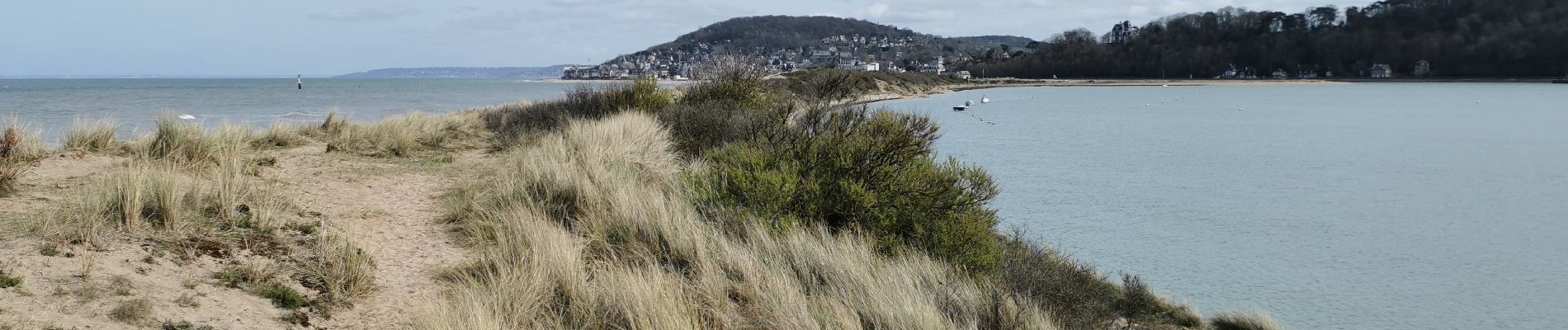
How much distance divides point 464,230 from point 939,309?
3.40 metres

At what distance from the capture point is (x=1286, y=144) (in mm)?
23703

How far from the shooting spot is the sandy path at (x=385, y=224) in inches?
189

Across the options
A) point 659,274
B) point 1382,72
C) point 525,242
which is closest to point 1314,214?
point 659,274

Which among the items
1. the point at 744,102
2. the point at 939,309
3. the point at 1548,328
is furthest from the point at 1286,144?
the point at 939,309

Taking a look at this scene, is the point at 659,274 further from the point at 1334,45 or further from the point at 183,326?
the point at 1334,45

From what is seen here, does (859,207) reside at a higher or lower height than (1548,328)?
higher

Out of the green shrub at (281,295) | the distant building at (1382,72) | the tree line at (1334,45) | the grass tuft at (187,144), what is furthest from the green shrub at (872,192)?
the distant building at (1382,72)

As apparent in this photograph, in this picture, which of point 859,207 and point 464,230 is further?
point 859,207

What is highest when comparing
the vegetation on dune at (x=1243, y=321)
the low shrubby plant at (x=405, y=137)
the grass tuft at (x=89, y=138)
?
the grass tuft at (x=89, y=138)

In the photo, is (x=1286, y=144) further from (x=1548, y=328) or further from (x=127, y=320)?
(x=127, y=320)

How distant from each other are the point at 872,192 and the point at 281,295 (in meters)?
4.40

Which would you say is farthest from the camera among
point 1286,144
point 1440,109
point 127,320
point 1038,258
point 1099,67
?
point 1099,67

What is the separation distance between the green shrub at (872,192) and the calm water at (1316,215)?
1995 mm

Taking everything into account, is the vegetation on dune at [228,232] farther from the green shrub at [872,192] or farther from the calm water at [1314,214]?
the calm water at [1314,214]
